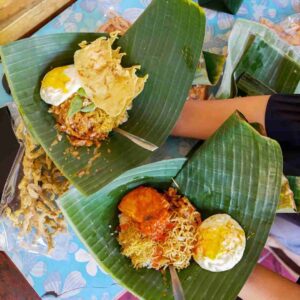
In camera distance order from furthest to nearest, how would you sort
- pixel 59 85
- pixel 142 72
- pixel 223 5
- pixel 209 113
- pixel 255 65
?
pixel 223 5 < pixel 255 65 < pixel 209 113 < pixel 142 72 < pixel 59 85

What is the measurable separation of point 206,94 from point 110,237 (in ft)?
1.88

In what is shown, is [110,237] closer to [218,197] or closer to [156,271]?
[156,271]

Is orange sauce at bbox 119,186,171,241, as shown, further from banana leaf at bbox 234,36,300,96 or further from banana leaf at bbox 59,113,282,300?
banana leaf at bbox 234,36,300,96

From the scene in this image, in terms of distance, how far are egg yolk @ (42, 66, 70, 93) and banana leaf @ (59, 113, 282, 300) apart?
0.75ft

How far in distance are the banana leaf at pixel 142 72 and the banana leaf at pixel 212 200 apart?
59mm

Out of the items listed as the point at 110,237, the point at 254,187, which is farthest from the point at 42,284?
the point at 254,187

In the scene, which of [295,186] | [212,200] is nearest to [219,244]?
[212,200]

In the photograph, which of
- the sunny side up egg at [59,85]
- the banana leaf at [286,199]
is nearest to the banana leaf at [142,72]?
the sunny side up egg at [59,85]

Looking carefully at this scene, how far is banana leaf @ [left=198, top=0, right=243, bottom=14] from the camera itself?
4.33ft

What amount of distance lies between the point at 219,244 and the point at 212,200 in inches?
4.6

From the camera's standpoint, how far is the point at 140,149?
89 centimetres

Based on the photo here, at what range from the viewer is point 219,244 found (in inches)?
33.9

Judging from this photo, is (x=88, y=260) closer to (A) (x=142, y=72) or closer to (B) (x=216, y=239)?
(B) (x=216, y=239)

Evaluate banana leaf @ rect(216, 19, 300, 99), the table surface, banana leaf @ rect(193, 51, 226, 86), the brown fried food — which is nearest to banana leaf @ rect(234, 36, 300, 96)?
banana leaf @ rect(216, 19, 300, 99)
